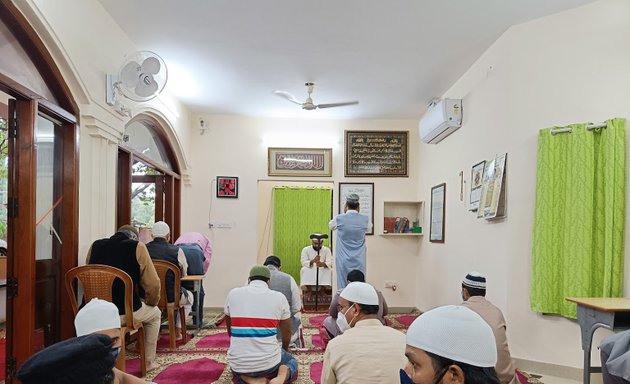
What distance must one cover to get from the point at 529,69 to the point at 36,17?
371cm

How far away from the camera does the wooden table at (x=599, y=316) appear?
286 centimetres

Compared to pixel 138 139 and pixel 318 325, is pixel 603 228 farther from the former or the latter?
pixel 138 139

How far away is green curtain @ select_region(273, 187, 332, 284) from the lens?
23.8ft

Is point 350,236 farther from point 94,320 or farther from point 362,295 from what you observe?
point 94,320

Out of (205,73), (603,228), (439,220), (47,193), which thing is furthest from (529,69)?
(47,193)

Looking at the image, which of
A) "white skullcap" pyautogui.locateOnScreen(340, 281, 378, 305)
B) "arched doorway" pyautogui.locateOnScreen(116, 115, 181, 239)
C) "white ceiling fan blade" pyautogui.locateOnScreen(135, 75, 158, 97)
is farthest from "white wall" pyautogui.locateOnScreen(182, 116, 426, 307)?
"white skullcap" pyautogui.locateOnScreen(340, 281, 378, 305)

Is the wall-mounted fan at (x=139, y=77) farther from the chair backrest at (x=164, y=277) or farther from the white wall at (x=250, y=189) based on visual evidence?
the white wall at (x=250, y=189)

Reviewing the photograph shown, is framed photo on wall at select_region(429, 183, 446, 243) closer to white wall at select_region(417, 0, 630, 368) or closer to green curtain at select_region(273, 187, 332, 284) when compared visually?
white wall at select_region(417, 0, 630, 368)

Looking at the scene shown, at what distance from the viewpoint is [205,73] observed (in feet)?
17.6

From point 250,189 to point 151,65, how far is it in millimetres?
3518

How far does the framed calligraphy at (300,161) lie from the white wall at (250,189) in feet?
0.27

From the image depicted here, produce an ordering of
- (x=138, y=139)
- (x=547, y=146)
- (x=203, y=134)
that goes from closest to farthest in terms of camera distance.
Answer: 1. (x=547, y=146)
2. (x=138, y=139)
3. (x=203, y=134)

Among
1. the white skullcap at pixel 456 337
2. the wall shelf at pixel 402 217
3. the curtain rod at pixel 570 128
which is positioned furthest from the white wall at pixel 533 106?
the white skullcap at pixel 456 337

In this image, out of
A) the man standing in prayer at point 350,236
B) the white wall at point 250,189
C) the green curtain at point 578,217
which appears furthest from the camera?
the white wall at point 250,189
